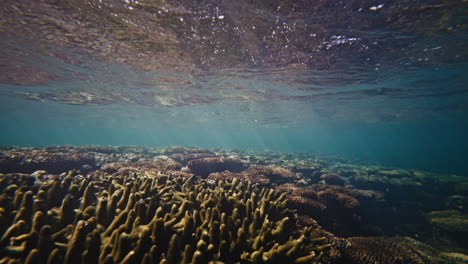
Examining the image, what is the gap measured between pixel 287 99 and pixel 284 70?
11785mm

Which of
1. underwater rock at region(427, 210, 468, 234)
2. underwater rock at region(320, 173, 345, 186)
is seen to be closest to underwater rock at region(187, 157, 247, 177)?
underwater rock at region(320, 173, 345, 186)

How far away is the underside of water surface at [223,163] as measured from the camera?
3.18 m

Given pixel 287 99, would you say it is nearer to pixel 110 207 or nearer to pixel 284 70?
pixel 284 70

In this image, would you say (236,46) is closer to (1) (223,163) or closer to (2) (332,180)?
(1) (223,163)

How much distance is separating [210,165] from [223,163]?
0.84 meters

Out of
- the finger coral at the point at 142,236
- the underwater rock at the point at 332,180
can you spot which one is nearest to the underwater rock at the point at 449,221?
the underwater rock at the point at 332,180

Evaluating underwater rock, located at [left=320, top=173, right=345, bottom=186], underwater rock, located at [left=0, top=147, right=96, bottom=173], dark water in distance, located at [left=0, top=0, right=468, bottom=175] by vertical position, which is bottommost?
underwater rock, located at [left=320, top=173, right=345, bottom=186]

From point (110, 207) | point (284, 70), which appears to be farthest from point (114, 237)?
point (284, 70)

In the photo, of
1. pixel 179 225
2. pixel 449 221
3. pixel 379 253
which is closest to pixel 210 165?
pixel 179 225

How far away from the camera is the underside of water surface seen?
3176 millimetres

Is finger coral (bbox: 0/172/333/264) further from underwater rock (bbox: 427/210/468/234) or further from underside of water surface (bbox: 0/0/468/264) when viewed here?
underwater rock (bbox: 427/210/468/234)

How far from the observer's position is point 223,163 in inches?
439

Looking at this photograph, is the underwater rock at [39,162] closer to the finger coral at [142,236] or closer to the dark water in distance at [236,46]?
the finger coral at [142,236]

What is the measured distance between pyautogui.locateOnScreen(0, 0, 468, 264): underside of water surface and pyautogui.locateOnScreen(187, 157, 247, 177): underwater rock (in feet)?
0.35
